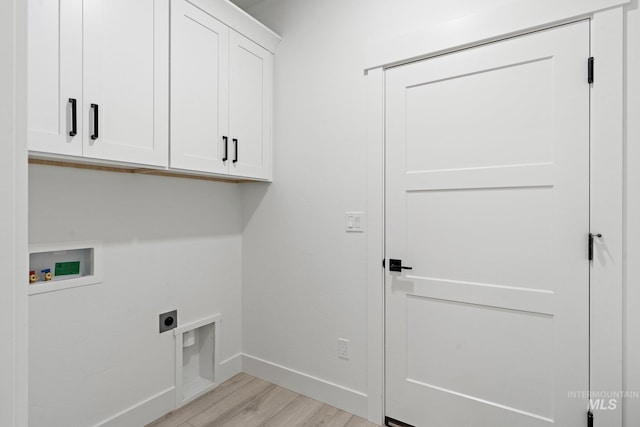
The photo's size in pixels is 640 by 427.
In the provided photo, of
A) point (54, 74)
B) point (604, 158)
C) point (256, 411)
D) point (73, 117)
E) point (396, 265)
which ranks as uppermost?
point (54, 74)

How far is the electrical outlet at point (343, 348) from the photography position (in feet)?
6.70

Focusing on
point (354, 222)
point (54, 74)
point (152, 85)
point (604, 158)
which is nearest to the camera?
point (54, 74)

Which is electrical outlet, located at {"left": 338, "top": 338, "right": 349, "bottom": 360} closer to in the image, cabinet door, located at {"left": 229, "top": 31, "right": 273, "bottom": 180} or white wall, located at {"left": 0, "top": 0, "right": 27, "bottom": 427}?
cabinet door, located at {"left": 229, "top": 31, "right": 273, "bottom": 180}

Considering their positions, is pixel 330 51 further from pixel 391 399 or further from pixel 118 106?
pixel 391 399

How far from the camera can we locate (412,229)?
1827mm

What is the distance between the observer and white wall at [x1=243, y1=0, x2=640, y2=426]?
1.98 m

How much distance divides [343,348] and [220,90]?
1.71 meters

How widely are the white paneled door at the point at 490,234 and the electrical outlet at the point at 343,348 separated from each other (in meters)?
0.27

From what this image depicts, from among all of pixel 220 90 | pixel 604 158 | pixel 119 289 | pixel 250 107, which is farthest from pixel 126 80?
pixel 604 158

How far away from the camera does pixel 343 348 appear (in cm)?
205

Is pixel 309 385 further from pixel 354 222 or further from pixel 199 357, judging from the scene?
pixel 354 222

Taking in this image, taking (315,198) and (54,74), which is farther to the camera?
(315,198)

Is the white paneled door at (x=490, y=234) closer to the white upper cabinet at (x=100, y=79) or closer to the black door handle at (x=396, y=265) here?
the black door handle at (x=396, y=265)

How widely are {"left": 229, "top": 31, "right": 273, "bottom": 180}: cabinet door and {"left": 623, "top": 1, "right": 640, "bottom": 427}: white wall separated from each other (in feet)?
6.10
